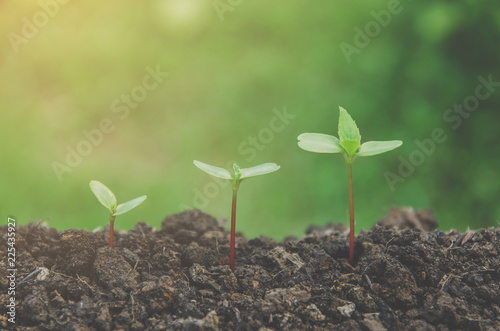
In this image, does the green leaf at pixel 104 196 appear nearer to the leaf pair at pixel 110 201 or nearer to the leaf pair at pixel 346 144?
the leaf pair at pixel 110 201

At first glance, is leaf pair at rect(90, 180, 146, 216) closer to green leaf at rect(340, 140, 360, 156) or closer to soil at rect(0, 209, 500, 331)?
soil at rect(0, 209, 500, 331)

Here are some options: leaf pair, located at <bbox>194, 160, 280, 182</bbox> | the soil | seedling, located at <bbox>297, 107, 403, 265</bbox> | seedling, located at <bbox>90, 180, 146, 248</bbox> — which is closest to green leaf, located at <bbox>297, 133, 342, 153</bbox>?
seedling, located at <bbox>297, 107, 403, 265</bbox>

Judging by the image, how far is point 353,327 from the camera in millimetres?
1273

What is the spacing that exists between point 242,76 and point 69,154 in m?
1.31

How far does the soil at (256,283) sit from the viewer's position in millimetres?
1293

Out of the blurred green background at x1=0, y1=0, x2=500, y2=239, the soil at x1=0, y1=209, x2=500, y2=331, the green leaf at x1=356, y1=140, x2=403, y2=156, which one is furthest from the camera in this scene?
the blurred green background at x1=0, y1=0, x2=500, y2=239

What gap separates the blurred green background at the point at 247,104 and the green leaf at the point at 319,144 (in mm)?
1933

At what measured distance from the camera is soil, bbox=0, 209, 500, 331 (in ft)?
4.24

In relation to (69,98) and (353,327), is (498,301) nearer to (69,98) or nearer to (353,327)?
(353,327)

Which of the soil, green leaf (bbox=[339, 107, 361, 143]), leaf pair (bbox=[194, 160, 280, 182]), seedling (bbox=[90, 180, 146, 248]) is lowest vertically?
the soil

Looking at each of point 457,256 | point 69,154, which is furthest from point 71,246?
point 69,154

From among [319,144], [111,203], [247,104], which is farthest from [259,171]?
[247,104]

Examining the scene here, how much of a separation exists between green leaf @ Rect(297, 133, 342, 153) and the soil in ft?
1.06

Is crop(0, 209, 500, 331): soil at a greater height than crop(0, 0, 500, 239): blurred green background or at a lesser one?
lesser
